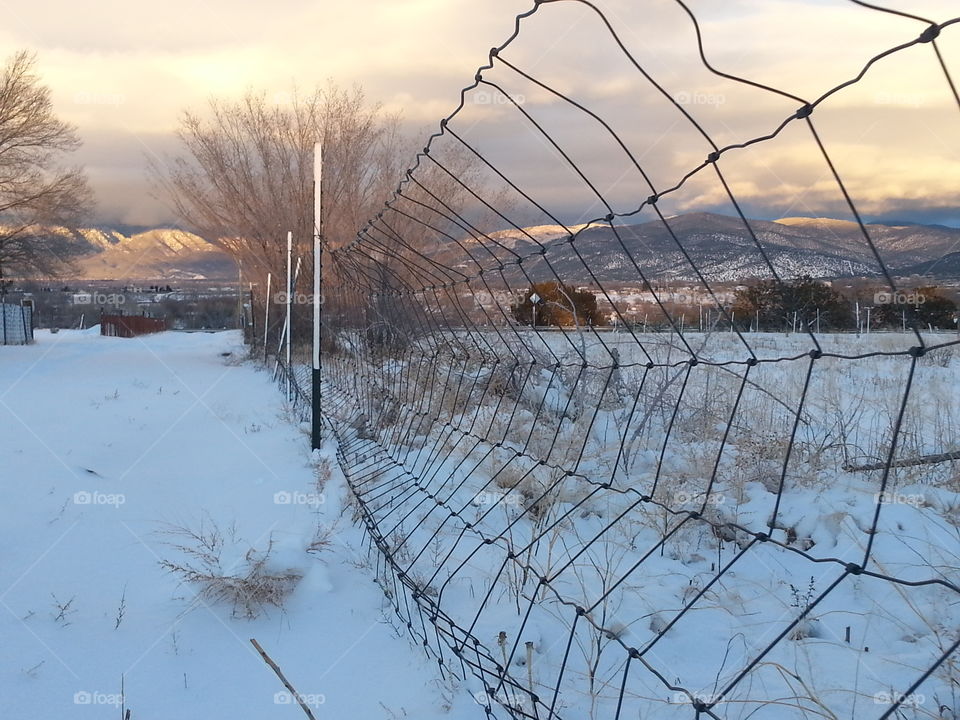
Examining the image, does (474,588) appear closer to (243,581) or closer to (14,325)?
(243,581)

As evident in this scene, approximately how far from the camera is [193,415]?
7727 millimetres

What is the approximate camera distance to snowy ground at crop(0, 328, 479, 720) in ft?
Result: 7.86

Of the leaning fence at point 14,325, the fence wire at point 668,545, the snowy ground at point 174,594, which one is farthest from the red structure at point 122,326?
the fence wire at point 668,545

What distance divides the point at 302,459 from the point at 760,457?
306 cm

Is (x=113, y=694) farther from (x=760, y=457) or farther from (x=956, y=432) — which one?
(x=956, y=432)

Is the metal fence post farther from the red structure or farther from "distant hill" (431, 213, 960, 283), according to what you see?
the red structure


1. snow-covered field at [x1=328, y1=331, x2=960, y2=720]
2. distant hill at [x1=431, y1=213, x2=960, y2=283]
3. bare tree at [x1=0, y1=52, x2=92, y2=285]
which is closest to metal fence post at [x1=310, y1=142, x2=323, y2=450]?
snow-covered field at [x1=328, y1=331, x2=960, y2=720]

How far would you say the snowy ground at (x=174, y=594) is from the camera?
2.39 meters

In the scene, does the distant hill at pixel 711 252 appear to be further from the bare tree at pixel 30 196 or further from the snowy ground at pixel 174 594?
the bare tree at pixel 30 196

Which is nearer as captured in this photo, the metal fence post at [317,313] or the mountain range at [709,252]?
the mountain range at [709,252]

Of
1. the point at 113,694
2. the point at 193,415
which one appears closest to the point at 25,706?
the point at 113,694

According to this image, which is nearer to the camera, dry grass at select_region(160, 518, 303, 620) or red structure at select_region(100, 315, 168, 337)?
dry grass at select_region(160, 518, 303, 620)

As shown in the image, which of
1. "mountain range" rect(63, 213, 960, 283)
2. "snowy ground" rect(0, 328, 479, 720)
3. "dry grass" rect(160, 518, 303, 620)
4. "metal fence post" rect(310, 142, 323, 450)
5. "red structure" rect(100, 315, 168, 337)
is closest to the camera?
"mountain range" rect(63, 213, 960, 283)

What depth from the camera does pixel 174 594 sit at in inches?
122
